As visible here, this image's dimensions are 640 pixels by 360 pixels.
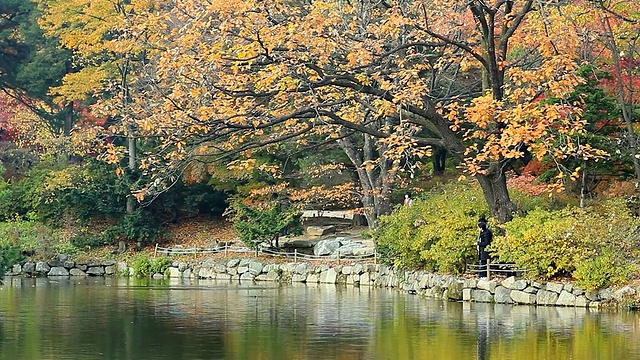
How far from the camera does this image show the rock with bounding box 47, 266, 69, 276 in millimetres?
31391

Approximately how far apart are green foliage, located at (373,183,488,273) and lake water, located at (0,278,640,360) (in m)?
1.09

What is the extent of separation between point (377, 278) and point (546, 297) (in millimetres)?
7756

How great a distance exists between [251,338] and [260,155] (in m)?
17.9

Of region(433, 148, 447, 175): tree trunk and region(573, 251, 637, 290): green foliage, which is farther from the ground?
region(433, 148, 447, 175): tree trunk

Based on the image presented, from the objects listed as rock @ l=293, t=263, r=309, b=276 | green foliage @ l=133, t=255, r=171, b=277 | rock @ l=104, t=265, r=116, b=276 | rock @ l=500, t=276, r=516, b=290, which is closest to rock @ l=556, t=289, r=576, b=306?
rock @ l=500, t=276, r=516, b=290

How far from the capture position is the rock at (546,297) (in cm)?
1855

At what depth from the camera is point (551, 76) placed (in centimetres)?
1809

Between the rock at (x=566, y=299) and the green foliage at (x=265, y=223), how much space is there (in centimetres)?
1283

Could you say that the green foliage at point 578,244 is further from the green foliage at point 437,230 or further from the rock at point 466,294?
the green foliage at point 437,230

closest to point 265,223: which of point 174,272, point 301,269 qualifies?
point 301,269

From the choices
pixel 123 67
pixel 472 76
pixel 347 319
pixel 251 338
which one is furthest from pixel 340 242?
pixel 251 338

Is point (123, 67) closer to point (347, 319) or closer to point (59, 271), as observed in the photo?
point (59, 271)

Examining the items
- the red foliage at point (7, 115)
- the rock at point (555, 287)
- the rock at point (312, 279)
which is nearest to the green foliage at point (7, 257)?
the rock at point (555, 287)

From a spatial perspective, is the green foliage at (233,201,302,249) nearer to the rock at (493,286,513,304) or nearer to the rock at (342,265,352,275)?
the rock at (342,265,352,275)
